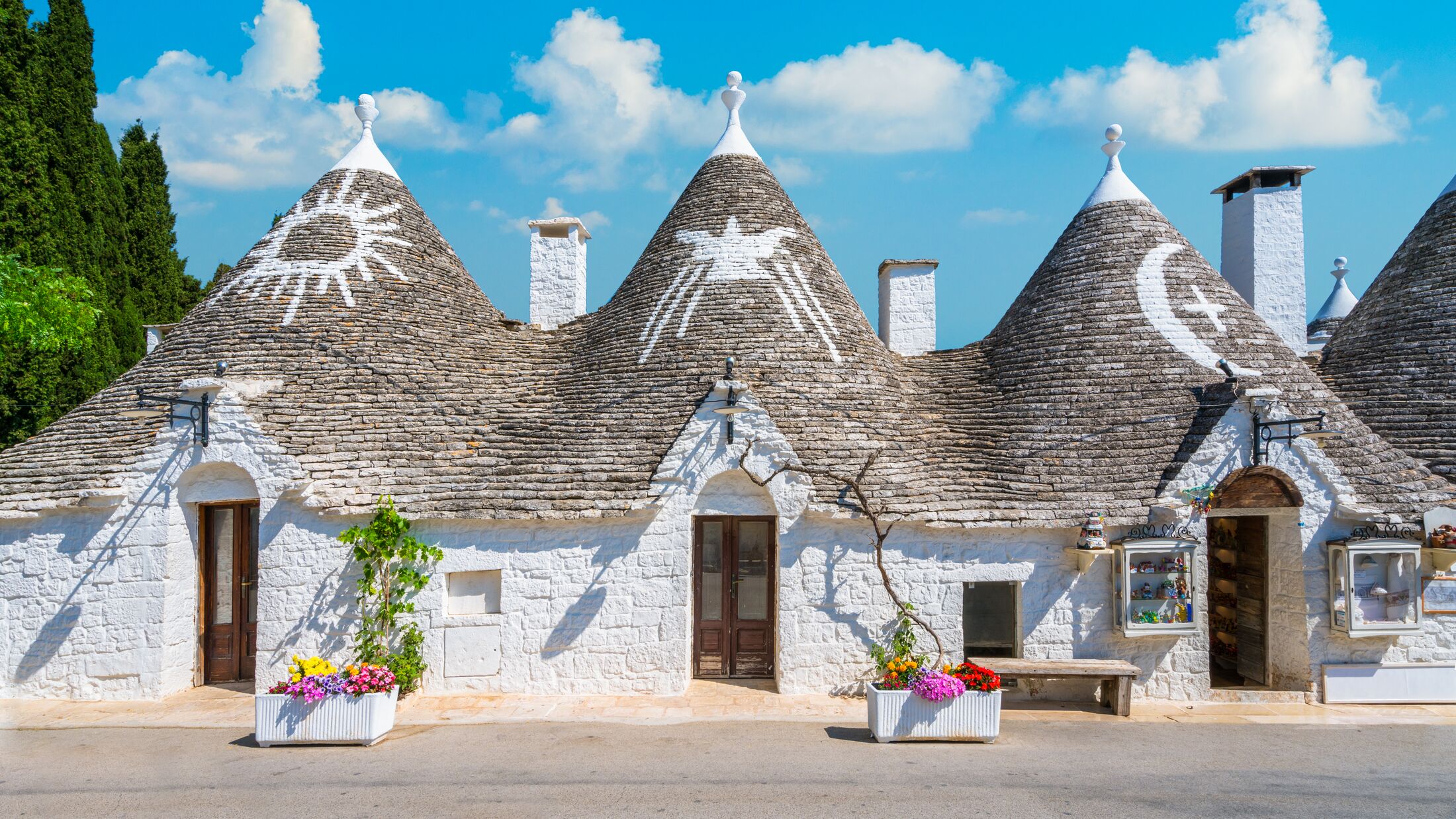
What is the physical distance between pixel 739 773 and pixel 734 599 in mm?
3362

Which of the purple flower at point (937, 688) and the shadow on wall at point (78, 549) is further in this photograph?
the shadow on wall at point (78, 549)

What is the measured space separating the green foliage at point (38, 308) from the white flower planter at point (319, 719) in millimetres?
5929

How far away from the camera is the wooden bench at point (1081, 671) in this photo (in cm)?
926

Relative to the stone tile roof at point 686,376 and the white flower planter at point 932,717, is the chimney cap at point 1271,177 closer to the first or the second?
the stone tile roof at point 686,376

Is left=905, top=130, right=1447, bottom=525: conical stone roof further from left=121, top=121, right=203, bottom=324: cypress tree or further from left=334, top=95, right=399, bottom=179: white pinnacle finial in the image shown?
left=121, top=121, right=203, bottom=324: cypress tree

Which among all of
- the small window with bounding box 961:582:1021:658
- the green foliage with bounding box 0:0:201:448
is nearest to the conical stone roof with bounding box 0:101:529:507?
the green foliage with bounding box 0:0:201:448

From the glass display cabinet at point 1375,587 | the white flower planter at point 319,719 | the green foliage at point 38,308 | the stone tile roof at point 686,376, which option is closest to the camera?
the white flower planter at point 319,719

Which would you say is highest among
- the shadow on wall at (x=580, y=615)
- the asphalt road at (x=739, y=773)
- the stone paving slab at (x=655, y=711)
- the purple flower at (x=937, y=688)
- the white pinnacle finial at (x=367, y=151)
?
the white pinnacle finial at (x=367, y=151)

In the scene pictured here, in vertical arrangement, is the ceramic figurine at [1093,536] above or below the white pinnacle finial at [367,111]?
below

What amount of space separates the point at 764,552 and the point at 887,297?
19.2 feet

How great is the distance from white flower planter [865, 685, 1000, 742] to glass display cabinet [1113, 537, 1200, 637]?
263 cm

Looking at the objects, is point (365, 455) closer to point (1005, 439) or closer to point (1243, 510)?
point (1005, 439)

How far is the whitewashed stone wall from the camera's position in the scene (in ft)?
32.4

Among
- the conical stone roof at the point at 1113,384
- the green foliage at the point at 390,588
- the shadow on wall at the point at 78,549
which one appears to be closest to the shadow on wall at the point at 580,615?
the green foliage at the point at 390,588
